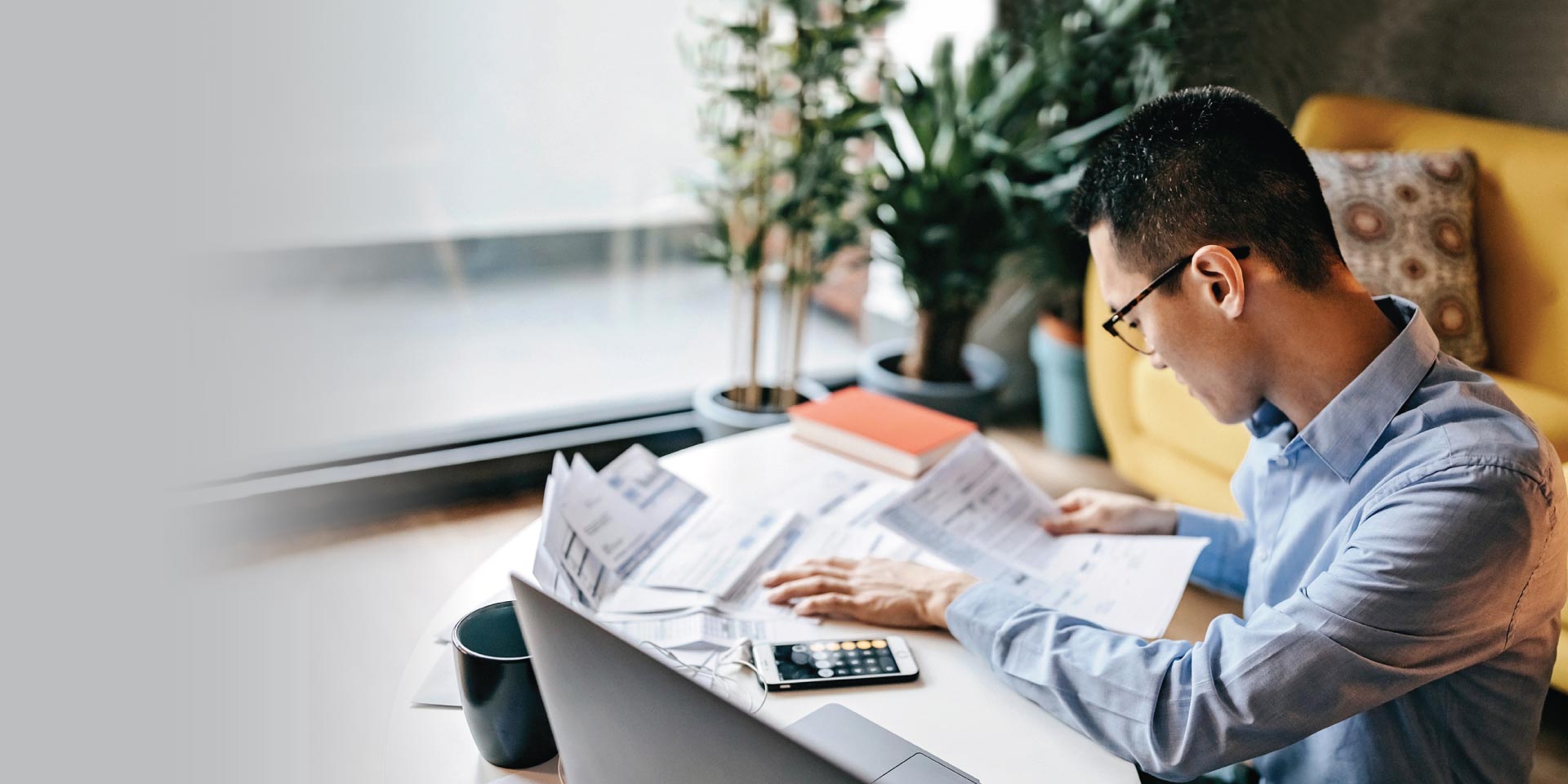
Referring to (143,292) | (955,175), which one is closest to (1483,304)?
(955,175)

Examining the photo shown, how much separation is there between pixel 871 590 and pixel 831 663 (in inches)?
4.8

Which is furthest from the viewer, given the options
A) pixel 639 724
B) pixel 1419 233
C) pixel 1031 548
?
pixel 1419 233

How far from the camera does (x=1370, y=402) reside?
0.98m

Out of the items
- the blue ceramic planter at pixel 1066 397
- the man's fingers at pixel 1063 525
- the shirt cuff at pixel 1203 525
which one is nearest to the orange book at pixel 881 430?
the man's fingers at pixel 1063 525

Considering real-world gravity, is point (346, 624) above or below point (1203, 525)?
below

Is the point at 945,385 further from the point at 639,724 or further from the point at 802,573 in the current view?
the point at 639,724

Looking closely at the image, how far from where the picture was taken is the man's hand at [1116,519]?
4.33 ft

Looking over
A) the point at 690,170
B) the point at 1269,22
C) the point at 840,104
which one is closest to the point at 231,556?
the point at 690,170

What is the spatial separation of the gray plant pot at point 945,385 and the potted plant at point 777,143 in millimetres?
246

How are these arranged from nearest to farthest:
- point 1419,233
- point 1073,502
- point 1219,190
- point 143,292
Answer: point 1219,190, point 1073,502, point 143,292, point 1419,233

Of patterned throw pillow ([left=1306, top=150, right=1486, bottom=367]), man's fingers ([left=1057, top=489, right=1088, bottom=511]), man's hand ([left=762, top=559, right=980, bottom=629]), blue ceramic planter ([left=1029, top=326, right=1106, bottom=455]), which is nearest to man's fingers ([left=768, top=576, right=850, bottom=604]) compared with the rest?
man's hand ([left=762, top=559, right=980, bottom=629])

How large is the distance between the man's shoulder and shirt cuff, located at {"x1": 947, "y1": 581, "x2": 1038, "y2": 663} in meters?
0.32

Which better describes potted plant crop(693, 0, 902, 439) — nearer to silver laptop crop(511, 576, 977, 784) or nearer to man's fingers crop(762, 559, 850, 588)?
man's fingers crop(762, 559, 850, 588)

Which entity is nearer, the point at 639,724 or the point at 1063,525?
the point at 639,724
